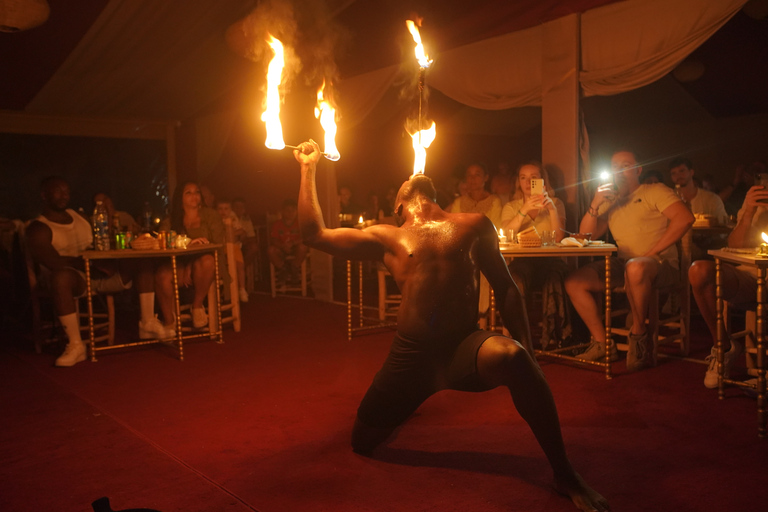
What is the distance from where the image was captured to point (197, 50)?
26.1 ft

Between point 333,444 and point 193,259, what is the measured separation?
9.97 ft

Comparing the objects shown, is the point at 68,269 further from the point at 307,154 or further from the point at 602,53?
the point at 602,53

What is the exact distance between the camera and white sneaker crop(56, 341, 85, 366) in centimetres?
→ 473

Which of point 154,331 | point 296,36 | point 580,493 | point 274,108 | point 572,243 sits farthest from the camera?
point 296,36

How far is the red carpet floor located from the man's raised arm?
3.11 feet

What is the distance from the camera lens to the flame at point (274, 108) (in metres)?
2.63

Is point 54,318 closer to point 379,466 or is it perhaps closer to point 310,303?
point 310,303

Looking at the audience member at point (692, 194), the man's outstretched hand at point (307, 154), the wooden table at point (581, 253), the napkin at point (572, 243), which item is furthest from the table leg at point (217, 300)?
the audience member at point (692, 194)

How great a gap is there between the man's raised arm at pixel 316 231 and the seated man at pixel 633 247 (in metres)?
2.20

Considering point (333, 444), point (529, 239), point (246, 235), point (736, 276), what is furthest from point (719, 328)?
point (246, 235)

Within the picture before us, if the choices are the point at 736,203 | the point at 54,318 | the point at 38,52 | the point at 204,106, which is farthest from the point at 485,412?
the point at 204,106

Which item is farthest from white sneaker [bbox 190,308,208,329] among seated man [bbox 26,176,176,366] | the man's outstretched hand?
the man's outstretched hand

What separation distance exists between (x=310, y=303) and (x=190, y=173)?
4.75 m

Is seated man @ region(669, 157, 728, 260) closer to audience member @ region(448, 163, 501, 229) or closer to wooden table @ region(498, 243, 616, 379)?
audience member @ region(448, 163, 501, 229)
